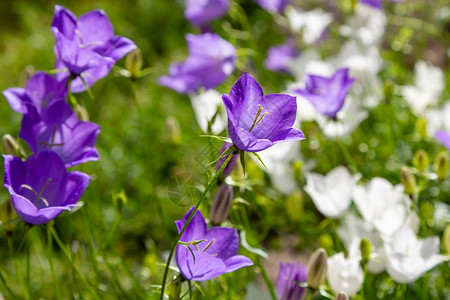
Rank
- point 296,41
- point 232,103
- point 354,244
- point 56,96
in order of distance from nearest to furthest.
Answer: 1. point 232,103
2. point 56,96
3. point 354,244
4. point 296,41

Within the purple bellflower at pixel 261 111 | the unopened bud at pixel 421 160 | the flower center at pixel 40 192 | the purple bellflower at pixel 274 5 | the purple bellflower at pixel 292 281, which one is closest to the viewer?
the purple bellflower at pixel 261 111

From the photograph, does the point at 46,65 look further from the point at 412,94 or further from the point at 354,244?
the point at 354,244

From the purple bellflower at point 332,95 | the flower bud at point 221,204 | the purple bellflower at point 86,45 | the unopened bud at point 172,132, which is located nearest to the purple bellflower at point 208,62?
the unopened bud at point 172,132

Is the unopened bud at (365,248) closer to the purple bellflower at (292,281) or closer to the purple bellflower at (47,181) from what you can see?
the purple bellflower at (292,281)

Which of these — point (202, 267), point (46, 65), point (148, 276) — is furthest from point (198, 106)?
point (46, 65)

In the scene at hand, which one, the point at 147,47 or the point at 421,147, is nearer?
the point at 421,147

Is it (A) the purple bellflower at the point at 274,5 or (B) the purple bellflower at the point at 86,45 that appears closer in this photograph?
(B) the purple bellflower at the point at 86,45

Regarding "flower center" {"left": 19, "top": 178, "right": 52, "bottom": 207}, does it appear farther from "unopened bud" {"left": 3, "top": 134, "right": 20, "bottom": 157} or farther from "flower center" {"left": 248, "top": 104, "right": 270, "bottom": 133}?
"flower center" {"left": 248, "top": 104, "right": 270, "bottom": 133}

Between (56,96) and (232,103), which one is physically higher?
(232,103)
